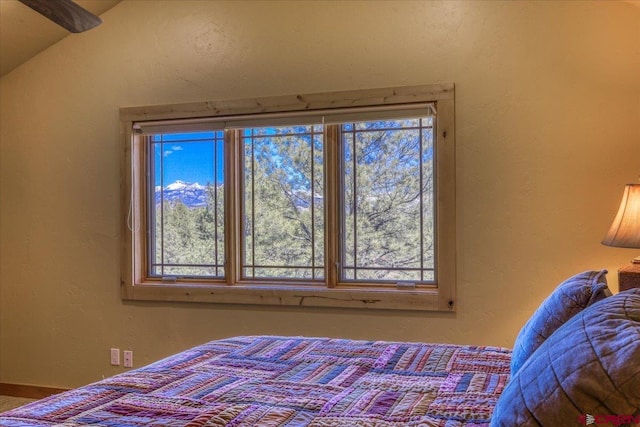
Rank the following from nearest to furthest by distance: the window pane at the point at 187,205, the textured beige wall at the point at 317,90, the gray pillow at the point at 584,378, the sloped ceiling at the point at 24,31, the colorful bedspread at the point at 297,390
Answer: the gray pillow at the point at 584,378, the colorful bedspread at the point at 297,390, the textured beige wall at the point at 317,90, the sloped ceiling at the point at 24,31, the window pane at the point at 187,205

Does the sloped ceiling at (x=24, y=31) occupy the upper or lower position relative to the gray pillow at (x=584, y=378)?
upper

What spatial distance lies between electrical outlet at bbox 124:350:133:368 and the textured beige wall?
0.12 feet

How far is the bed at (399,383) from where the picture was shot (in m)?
0.98

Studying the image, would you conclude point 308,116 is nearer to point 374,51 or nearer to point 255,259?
point 374,51

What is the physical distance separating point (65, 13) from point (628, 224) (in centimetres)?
267

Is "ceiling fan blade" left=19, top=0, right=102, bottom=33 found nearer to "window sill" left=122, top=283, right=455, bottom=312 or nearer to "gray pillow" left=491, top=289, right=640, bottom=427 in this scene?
"window sill" left=122, top=283, right=455, bottom=312

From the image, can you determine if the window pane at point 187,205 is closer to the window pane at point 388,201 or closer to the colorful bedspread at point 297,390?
the window pane at point 388,201

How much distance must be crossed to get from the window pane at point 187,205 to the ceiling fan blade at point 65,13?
1.16 m

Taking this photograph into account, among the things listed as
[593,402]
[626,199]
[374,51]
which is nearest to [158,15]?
[374,51]

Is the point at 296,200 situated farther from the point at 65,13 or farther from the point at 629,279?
the point at 629,279

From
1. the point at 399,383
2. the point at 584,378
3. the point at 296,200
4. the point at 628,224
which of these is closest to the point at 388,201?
the point at 296,200

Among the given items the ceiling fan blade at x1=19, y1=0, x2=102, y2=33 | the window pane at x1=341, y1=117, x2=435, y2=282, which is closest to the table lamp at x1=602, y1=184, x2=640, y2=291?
the window pane at x1=341, y1=117, x2=435, y2=282

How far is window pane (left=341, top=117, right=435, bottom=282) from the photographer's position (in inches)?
131

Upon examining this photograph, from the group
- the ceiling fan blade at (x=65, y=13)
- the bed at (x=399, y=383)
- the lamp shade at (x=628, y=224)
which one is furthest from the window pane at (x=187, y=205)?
the lamp shade at (x=628, y=224)
